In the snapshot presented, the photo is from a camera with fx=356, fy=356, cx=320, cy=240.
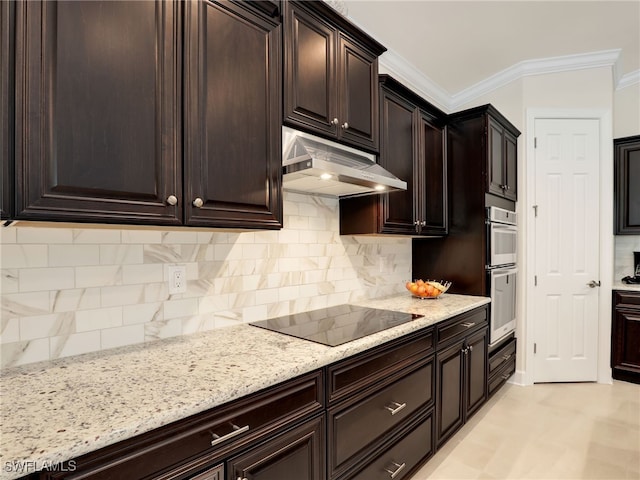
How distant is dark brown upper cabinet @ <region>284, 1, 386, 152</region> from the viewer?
169 cm

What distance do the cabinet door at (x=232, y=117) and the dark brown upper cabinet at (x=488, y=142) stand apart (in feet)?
6.27

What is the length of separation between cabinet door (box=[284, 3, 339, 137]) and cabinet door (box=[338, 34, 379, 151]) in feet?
0.19

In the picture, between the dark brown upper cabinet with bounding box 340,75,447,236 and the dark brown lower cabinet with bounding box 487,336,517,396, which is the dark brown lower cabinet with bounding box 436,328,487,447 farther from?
the dark brown upper cabinet with bounding box 340,75,447,236

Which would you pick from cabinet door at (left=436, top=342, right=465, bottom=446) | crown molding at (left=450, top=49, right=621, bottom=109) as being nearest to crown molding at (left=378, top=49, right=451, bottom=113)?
crown molding at (left=450, top=49, right=621, bottom=109)

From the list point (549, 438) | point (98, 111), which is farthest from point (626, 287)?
point (98, 111)

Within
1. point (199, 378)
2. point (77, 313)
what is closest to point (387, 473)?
point (199, 378)

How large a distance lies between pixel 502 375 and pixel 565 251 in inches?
51.6

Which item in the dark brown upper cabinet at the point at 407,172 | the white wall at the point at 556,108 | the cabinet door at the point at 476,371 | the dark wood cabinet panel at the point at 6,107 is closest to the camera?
the dark wood cabinet panel at the point at 6,107

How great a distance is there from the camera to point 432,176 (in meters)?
2.83

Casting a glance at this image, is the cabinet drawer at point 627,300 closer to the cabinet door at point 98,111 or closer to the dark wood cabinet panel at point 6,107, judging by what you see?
the cabinet door at point 98,111

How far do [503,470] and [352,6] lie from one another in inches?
122

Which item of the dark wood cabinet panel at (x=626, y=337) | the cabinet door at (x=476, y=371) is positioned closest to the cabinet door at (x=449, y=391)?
the cabinet door at (x=476, y=371)

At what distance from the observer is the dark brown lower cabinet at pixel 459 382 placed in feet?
7.04

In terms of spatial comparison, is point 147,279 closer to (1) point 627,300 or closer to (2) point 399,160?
(2) point 399,160
